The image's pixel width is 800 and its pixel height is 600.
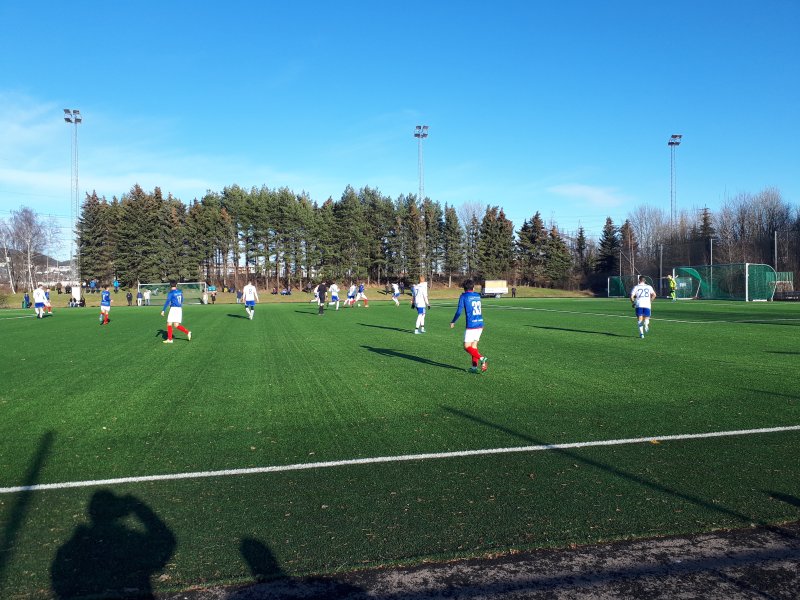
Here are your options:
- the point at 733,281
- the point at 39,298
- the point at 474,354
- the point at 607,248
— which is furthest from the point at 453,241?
the point at 474,354

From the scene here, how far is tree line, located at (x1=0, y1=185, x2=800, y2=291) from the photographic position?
74438 millimetres

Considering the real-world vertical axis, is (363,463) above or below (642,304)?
below

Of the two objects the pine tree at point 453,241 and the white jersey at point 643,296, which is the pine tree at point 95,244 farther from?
the white jersey at point 643,296

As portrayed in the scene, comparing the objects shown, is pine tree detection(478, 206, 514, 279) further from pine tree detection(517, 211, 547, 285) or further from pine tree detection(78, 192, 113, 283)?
pine tree detection(78, 192, 113, 283)

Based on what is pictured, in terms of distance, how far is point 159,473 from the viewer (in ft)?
17.9

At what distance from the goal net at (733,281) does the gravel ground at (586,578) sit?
4748 centimetres

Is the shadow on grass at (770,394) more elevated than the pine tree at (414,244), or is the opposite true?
the pine tree at (414,244)

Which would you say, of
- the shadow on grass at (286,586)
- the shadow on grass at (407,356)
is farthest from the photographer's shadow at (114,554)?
the shadow on grass at (407,356)

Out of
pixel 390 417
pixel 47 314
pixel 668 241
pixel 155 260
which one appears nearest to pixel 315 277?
pixel 155 260

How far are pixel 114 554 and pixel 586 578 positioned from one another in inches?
122

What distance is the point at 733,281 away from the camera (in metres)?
47.0

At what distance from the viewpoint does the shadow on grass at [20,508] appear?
3804 millimetres

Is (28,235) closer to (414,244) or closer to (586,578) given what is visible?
(414,244)

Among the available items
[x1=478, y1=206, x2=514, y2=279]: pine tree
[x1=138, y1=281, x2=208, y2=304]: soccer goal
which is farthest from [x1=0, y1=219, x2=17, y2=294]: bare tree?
[x1=478, y1=206, x2=514, y2=279]: pine tree
